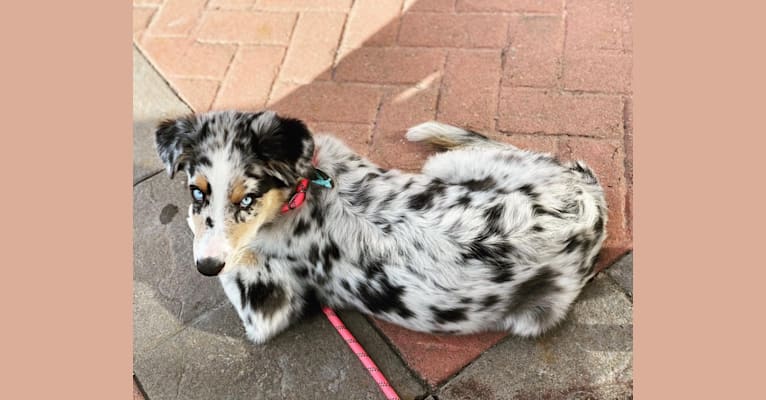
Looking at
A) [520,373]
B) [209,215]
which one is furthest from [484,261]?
[209,215]

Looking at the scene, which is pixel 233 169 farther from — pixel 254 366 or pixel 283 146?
pixel 254 366

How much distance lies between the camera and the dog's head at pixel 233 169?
287 centimetres

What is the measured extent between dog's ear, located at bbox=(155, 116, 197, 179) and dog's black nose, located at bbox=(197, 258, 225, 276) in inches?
16.8

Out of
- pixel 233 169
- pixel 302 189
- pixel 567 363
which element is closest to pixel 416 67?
pixel 302 189

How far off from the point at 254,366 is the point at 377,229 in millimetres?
986

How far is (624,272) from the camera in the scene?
3.53 metres

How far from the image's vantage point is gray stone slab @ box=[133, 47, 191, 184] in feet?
14.3

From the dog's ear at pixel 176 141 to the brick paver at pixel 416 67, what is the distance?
4.35 feet

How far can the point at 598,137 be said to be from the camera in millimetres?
4031

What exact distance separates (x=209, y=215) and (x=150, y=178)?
1.54m

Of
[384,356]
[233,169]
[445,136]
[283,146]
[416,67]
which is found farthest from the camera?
[416,67]

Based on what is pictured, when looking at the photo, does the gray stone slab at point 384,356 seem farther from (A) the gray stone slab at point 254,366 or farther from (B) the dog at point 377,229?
(B) the dog at point 377,229

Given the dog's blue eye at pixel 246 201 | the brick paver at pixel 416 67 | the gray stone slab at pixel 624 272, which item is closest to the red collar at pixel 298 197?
the dog's blue eye at pixel 246 201

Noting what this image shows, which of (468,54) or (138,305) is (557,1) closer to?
(468,54)
